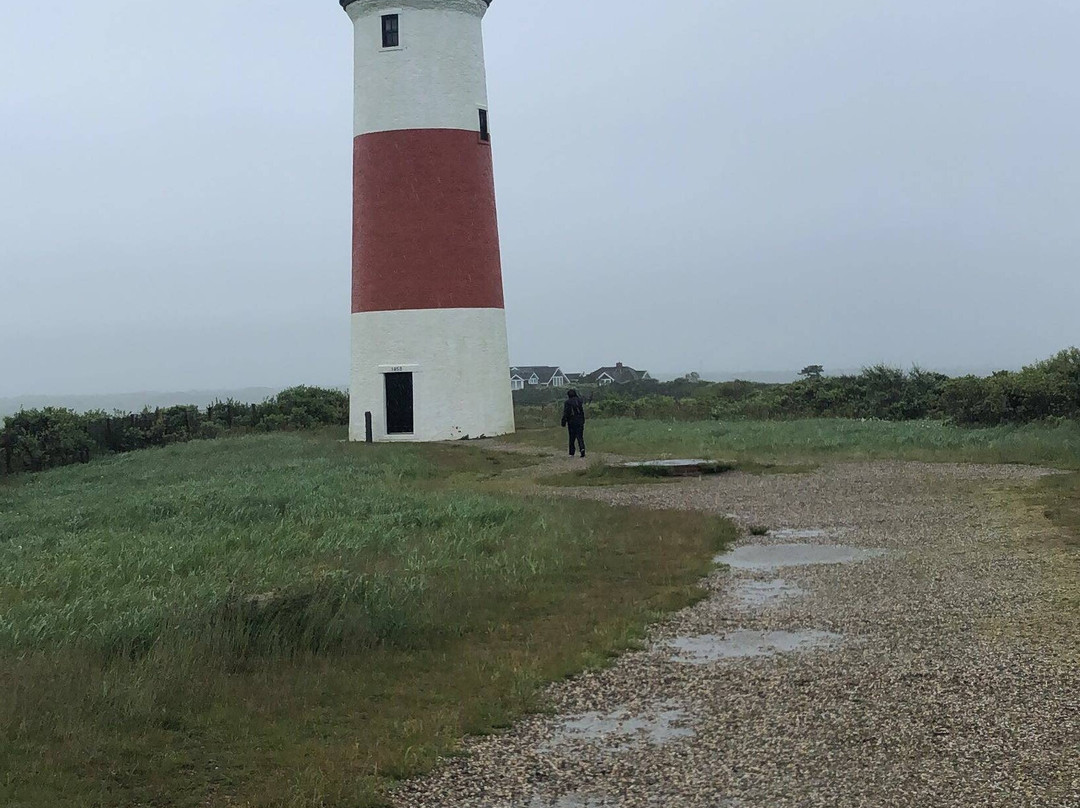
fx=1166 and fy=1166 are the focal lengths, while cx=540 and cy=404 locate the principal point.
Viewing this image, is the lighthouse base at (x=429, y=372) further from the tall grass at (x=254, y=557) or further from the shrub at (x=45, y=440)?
the shrub at (x=45, y=440)

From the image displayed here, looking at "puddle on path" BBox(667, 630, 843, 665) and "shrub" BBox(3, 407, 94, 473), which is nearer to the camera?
"puddle on path" BBox(667, 630, 843, 665)

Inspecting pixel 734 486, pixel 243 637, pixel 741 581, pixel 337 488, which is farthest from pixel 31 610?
pixel 734 486

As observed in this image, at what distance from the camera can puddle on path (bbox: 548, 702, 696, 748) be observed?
595 centimetres

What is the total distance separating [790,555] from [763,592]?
175cm

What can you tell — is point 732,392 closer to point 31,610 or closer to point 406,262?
point 406,262

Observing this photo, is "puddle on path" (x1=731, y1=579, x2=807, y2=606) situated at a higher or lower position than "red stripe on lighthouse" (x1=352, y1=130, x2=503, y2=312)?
lower

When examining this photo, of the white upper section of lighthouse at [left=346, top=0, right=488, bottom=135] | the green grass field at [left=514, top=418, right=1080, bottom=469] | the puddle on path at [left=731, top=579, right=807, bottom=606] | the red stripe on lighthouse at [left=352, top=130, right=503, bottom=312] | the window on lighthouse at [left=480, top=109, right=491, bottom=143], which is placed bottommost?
the puddle on path at [left=731, top=579, right=807, bottom=606]

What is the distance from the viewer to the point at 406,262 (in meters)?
25.0

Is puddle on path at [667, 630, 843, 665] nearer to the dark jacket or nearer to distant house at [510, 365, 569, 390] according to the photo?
the dark jacket

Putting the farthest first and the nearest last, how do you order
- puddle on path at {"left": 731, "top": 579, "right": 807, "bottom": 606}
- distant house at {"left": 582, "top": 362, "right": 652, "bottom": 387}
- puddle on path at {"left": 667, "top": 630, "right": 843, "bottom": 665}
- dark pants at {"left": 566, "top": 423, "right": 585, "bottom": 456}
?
1. distant house at {"left": 582, "top": 362, "right": 652, "bottom": 387}
2. dark pants at {"left": 566, "top": 423, "right": 585, "bottom": 456}
3. puddle on path at {"left": 731, "top": 579, "right": 807, "bottom": 606}
4. puddle on path at {"left": 667, "top": 630, "right": 843, "bottom": 665}

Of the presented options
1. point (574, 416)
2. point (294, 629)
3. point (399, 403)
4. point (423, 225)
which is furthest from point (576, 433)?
point (294, 629)

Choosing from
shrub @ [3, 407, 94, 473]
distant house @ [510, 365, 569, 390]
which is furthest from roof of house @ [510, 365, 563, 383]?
shrub @ [3, 407, 94, 473]

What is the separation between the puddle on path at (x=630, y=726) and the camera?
5953 millimetres

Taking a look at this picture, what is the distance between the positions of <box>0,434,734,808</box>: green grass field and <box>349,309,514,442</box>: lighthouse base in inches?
375
